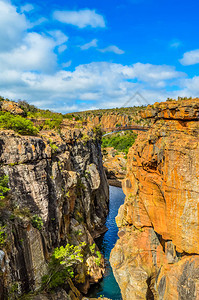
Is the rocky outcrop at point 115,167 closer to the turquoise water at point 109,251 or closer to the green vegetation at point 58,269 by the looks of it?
the turquoise water at point 109,251

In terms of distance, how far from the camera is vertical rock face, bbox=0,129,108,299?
16216 millimetres

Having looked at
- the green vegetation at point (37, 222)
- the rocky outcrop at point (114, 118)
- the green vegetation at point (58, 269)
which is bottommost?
the green vegetation at point (58, 269)

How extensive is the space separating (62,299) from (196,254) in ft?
40.5

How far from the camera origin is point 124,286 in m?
16.6

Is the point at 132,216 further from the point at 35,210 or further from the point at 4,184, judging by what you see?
the point at 4,184

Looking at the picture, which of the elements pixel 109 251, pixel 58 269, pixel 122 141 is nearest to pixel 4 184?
pixel 58 269

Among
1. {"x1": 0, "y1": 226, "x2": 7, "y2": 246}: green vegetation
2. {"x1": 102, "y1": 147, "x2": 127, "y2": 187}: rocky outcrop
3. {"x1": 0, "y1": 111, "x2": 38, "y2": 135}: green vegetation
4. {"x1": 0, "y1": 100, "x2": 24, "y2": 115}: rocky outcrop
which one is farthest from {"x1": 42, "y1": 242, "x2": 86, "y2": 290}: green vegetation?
{"x1": 102, "y1": 147, "x2": 127, "y2": 187}: rocky outcrop

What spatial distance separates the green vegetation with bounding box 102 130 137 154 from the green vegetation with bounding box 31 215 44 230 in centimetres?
6768

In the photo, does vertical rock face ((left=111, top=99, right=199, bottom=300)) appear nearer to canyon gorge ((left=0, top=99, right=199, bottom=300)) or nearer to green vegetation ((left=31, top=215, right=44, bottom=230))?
canyon gorge ((left=0, top=99, right=199, bottom=300))

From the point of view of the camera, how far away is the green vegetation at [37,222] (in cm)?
1911

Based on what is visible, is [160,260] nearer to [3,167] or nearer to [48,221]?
[48,221]

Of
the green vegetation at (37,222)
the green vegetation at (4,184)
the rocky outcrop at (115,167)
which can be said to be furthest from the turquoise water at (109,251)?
the green vegetation at (4,184)

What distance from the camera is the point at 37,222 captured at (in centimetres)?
1931

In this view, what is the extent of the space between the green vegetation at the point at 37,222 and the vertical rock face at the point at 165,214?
7.04m
